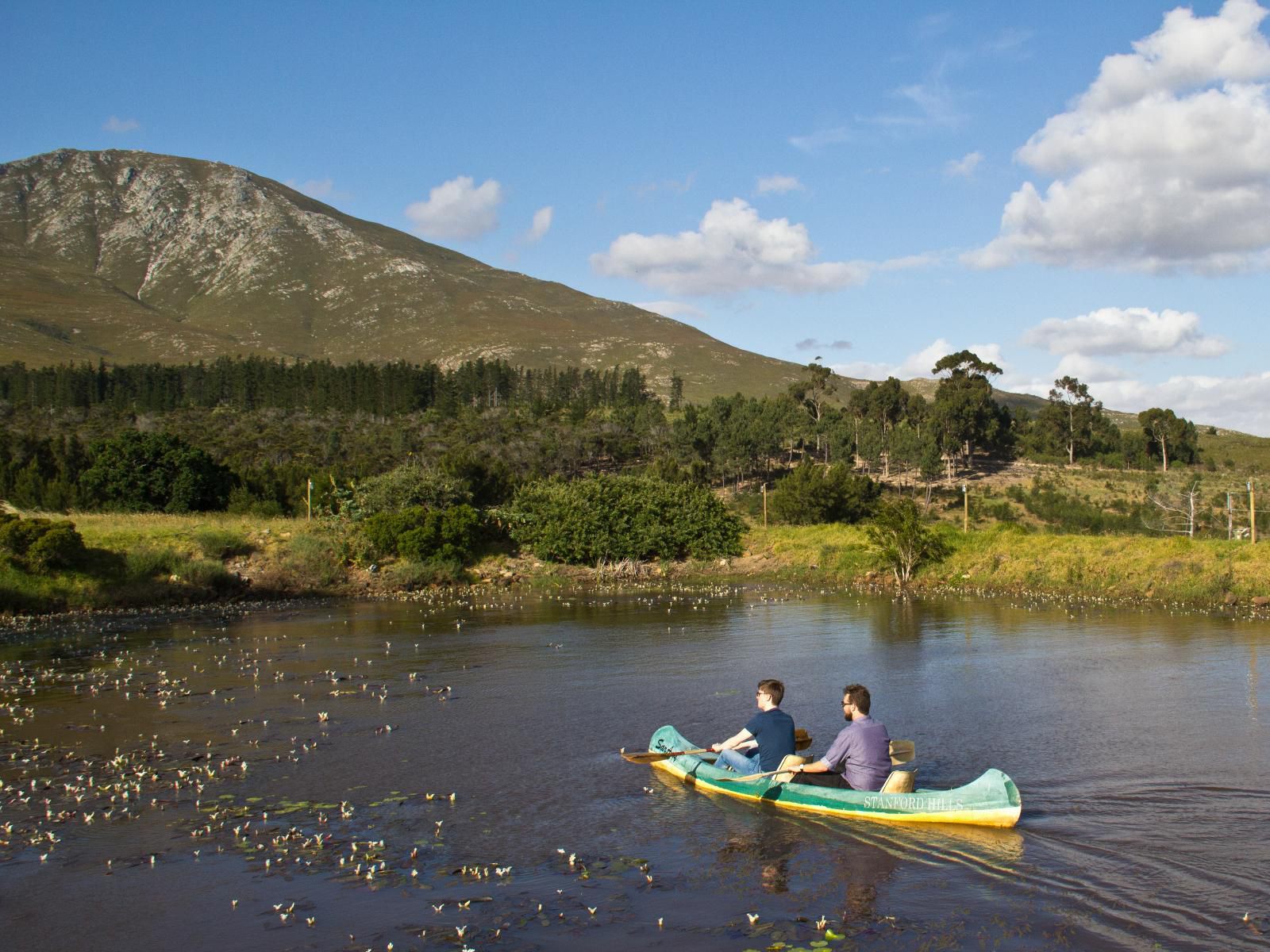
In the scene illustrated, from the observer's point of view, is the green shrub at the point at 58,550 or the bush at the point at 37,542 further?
the green shrub at the point at 58,550

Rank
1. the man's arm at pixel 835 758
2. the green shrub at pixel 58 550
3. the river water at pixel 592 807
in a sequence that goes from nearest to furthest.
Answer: the river water at pixel 592 807 → the man's arm at pixel 835 758 → the green shrub at pixel 58 550

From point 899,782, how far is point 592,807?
4.23m

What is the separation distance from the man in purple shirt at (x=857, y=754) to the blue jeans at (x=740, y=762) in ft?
2.16

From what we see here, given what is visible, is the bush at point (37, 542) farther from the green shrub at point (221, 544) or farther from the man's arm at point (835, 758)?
the man's arm at point (835, 758)

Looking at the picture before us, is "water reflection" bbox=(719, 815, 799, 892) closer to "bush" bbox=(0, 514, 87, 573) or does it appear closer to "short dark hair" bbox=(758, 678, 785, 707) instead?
"short dark hair" bbox=(758, 678, 785, 707)

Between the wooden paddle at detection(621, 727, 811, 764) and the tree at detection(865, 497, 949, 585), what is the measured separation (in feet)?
96.9

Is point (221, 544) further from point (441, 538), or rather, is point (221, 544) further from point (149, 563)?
point (441, 538)

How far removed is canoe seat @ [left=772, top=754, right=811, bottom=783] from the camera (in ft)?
48.1

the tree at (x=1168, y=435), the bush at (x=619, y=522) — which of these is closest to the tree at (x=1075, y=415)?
the tree at (x=1168, y=435)

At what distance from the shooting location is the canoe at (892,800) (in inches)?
508

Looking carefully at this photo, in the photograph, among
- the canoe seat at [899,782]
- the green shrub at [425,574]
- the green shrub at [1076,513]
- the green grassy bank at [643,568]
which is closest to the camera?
the canoe seat at [899,782]

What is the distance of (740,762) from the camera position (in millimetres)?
15234

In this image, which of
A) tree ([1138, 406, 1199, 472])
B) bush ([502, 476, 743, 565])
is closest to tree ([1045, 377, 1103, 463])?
tree ([1138, 406, 1199, 472])

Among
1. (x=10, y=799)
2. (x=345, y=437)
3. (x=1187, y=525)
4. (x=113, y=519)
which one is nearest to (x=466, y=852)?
(x=10, y=799)
